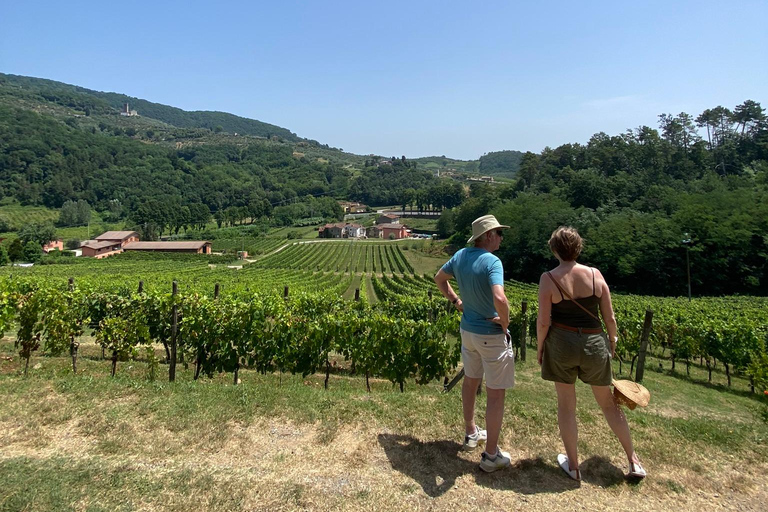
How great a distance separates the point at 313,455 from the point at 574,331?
252cm

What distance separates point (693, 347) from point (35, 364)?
17198mm

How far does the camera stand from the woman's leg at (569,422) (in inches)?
137

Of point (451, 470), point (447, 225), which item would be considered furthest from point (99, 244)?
point (451, 470)

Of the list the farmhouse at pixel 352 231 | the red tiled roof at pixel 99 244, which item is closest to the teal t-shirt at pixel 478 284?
the red tiled roof at pixel 99 244

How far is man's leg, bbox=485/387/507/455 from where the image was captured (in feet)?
11.5

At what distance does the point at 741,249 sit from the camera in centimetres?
4106

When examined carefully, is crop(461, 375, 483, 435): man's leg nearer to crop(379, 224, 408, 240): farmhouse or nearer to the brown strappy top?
the brown strappy top

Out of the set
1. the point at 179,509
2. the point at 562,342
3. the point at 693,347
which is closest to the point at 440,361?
the point at 562,342

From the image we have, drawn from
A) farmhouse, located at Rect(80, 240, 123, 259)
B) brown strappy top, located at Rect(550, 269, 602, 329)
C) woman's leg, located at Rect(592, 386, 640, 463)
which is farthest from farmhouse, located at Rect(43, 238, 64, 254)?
woman's leg, located at Rect(592, 386, 640, 463)

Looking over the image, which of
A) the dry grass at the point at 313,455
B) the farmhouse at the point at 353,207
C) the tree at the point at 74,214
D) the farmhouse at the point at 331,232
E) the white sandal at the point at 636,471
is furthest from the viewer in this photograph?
the farmhouse at the point at 353,207

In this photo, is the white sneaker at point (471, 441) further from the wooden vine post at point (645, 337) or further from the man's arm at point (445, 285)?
the wooden vine post at point (645, 337)

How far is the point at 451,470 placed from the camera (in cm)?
353

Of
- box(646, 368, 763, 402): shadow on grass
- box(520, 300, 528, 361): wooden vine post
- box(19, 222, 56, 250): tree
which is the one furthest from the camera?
box(19, 222, 56, 250): tree

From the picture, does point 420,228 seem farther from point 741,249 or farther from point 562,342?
point 562,342
